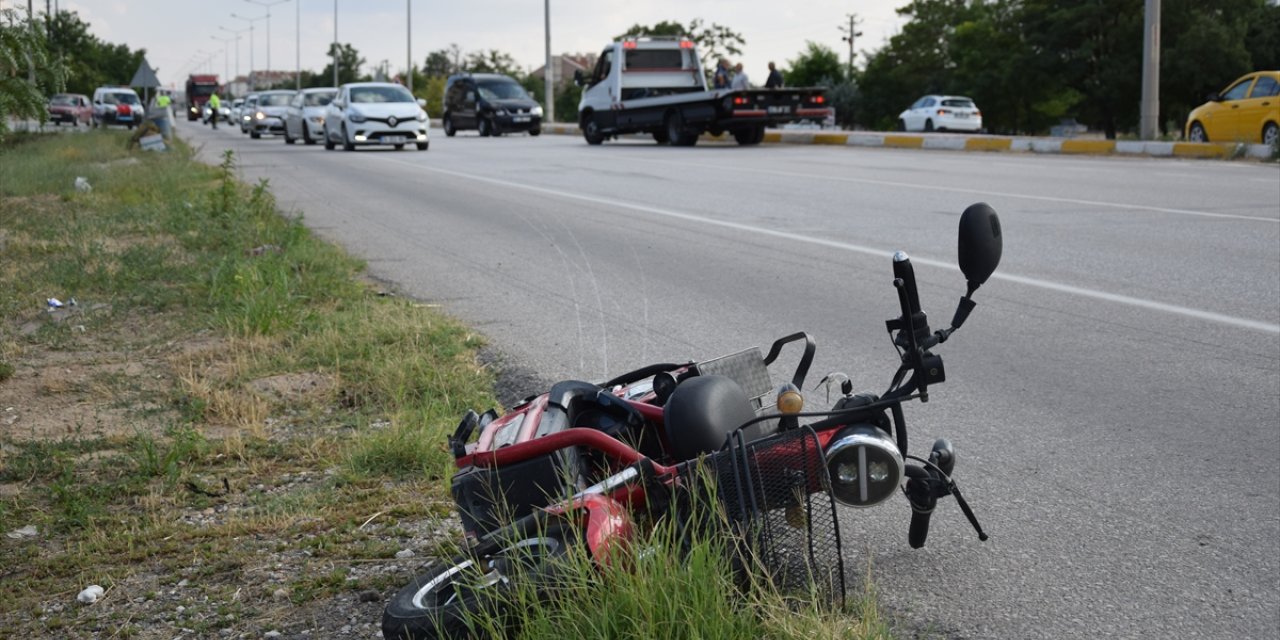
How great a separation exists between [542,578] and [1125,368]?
12.5 ft

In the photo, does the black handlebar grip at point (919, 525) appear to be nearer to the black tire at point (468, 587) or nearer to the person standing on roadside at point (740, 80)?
the black tire at point (468, 587)

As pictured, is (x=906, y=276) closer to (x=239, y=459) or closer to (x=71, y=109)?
(x=239, y=459)

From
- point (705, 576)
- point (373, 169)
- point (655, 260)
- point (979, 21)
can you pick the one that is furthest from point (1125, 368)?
point (979, 21)

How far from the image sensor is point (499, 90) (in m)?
39.8

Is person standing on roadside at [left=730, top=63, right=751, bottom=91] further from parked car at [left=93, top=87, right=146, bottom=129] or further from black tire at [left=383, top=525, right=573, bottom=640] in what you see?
parked car at [left=93, top=87, right=146, bottom=129]

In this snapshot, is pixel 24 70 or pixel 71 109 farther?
pixel 71 109

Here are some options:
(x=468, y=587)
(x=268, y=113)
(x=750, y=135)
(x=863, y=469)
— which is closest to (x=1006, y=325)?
(x=863, y=469)

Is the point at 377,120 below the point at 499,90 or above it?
below

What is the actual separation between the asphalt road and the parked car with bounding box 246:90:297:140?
26660mm

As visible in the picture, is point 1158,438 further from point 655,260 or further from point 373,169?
point 373,169

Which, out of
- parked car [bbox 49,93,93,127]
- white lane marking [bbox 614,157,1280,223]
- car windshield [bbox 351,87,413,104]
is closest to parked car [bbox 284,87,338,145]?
car windshield [bbox 351,87,413,104]

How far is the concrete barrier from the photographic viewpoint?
70.5 ft

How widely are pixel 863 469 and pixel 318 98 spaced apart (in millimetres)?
34894

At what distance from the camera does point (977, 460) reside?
4.43m
